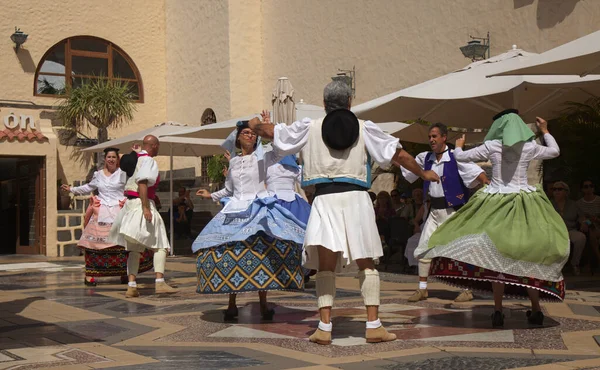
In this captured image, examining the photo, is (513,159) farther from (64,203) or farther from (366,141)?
(64,203)

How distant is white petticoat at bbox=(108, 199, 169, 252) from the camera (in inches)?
377

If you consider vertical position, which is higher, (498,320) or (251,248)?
(251,248)

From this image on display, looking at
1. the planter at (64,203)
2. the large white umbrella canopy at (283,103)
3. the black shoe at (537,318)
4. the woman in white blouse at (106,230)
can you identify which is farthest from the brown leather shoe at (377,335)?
the planter at (64,203)

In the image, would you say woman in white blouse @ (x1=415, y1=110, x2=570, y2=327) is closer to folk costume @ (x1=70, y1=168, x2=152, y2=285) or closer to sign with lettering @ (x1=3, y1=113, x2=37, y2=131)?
folk costume @ (x1=70, y1=168, x2=152, y2=285)

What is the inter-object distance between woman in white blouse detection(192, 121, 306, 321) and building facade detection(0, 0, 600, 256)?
9226mm

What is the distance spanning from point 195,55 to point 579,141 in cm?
1496

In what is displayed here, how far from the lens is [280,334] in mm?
6441

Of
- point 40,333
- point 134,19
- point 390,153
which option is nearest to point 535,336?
point 390,153

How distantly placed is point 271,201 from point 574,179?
6.63 meters

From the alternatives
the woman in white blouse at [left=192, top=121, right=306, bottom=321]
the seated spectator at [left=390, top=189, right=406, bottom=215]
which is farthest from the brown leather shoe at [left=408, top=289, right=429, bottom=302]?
the seated spectator at [left=390, top=189, right=406, bottom=215]

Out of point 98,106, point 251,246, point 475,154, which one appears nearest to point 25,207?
point 98,106

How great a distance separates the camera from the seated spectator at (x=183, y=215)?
64.4 feet

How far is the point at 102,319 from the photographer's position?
7.49 metres

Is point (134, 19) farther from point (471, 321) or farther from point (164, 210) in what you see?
point (471, 321)
